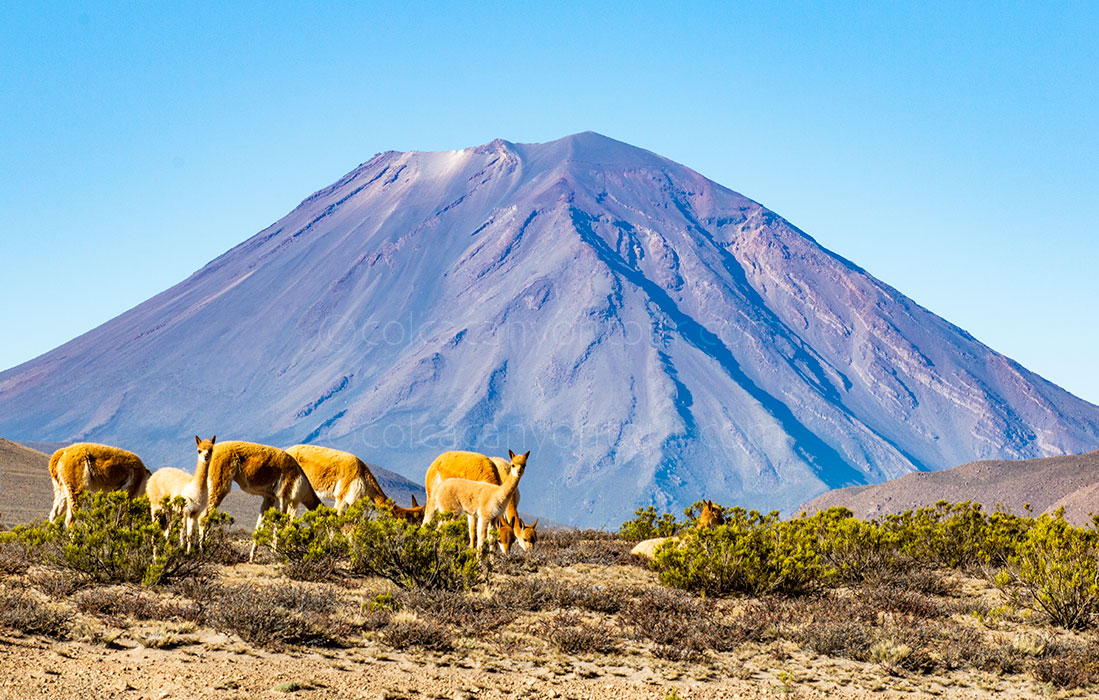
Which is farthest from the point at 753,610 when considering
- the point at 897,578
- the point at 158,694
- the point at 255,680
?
the point at 158,694

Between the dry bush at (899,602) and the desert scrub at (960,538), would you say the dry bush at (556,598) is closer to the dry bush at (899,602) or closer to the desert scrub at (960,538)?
the dry bush at (899,602)

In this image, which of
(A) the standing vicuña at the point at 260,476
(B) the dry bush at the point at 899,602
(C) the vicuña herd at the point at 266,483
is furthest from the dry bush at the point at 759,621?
(A) the standing vicuña at the point at 260,476

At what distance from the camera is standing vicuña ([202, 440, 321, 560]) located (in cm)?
1488

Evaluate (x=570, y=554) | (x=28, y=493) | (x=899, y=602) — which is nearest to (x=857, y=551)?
(x=899, y=602)

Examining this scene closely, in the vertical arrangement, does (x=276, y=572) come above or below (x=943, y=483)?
below

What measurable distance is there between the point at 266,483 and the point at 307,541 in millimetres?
1907

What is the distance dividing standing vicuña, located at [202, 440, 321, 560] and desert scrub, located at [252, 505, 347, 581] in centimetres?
98

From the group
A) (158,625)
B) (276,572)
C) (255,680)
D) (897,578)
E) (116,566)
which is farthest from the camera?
(897,578)

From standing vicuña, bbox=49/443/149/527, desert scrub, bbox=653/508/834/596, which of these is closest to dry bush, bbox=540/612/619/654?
desert scrub, bbox=653/508/834/596

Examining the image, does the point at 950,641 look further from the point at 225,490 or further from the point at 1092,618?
the point at 225,490

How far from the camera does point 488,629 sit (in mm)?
10562

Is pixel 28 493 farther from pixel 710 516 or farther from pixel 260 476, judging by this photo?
pixel 710 516

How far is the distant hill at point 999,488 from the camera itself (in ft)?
161

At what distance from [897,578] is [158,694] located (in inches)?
414
